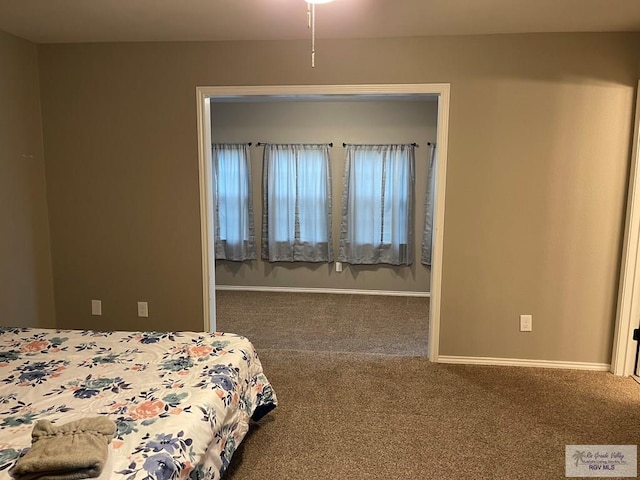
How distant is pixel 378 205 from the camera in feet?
18.1

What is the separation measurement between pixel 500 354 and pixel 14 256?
373 cm

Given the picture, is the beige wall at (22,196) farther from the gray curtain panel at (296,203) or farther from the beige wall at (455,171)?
the gray curtain panel at (296,203)

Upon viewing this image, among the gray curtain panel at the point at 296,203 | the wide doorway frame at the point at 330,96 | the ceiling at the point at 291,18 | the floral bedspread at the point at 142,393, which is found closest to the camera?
the floral bedspread at the point at 142,393

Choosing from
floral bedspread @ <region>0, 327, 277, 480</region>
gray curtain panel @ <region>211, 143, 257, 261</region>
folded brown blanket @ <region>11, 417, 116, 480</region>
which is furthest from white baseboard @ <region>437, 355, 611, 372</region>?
gray curtain panel @ <region>211, 143, 257, 261</region>

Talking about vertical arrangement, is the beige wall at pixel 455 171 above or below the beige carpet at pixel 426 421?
above

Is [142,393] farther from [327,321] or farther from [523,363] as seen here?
[327,321]

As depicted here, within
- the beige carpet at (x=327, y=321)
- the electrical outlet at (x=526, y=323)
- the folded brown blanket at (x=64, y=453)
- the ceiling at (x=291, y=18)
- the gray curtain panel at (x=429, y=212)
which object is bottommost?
the beige carpet at (x=327, y=321)

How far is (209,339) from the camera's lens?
2375mm

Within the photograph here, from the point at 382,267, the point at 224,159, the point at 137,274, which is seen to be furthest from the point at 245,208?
the point at 137,274

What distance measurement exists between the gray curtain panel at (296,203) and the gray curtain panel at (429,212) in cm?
116

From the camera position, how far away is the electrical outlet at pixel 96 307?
3.73 metres

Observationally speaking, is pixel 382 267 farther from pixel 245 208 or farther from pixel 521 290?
pixel 521 290

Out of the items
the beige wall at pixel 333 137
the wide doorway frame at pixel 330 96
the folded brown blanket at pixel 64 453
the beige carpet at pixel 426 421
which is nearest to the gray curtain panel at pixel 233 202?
the beige wall at pixel 333 137

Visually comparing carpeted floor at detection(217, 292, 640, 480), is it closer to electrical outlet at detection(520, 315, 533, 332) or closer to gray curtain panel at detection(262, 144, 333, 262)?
electrical outlet at detection(520, 315, 533, 332)
